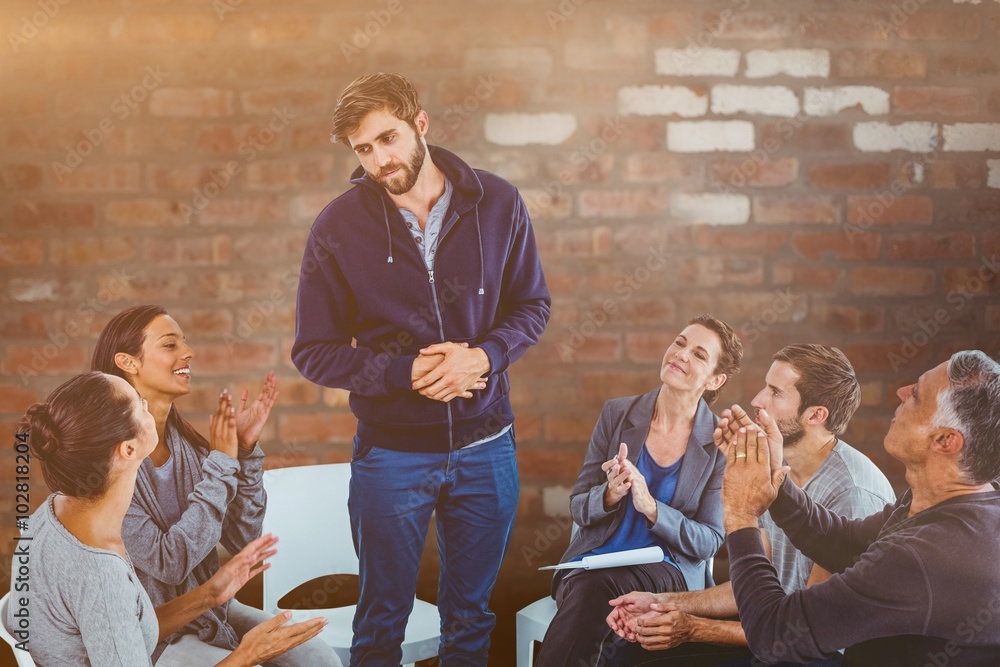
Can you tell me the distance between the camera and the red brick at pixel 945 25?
1.48m

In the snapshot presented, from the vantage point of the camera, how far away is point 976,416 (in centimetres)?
130

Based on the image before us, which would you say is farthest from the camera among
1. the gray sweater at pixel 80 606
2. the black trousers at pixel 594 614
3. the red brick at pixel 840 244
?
the red brick at pixel 840 244

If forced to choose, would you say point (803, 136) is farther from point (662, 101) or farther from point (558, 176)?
point (558, 176)

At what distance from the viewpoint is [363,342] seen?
1.37m

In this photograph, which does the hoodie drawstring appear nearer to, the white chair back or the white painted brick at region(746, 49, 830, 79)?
the white chair back

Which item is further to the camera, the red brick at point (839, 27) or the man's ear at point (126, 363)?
the red brick at point (839, 27)

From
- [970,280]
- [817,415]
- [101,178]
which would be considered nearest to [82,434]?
[101,178]

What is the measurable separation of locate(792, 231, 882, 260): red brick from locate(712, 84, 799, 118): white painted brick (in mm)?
240

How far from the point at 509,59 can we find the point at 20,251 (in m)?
0.99

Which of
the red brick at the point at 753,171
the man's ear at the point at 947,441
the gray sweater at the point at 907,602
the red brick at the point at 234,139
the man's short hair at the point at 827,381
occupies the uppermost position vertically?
the red brick at the point at 234,139

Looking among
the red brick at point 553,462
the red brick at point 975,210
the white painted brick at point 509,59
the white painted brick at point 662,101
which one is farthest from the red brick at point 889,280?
the white painted brick at point 509,59

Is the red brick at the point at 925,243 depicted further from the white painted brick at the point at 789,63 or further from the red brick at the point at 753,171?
the white painted brick at the point at 789,63

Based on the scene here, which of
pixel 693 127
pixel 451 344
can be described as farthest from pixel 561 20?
pixel 451 344

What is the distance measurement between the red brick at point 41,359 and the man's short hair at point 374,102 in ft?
2.09
